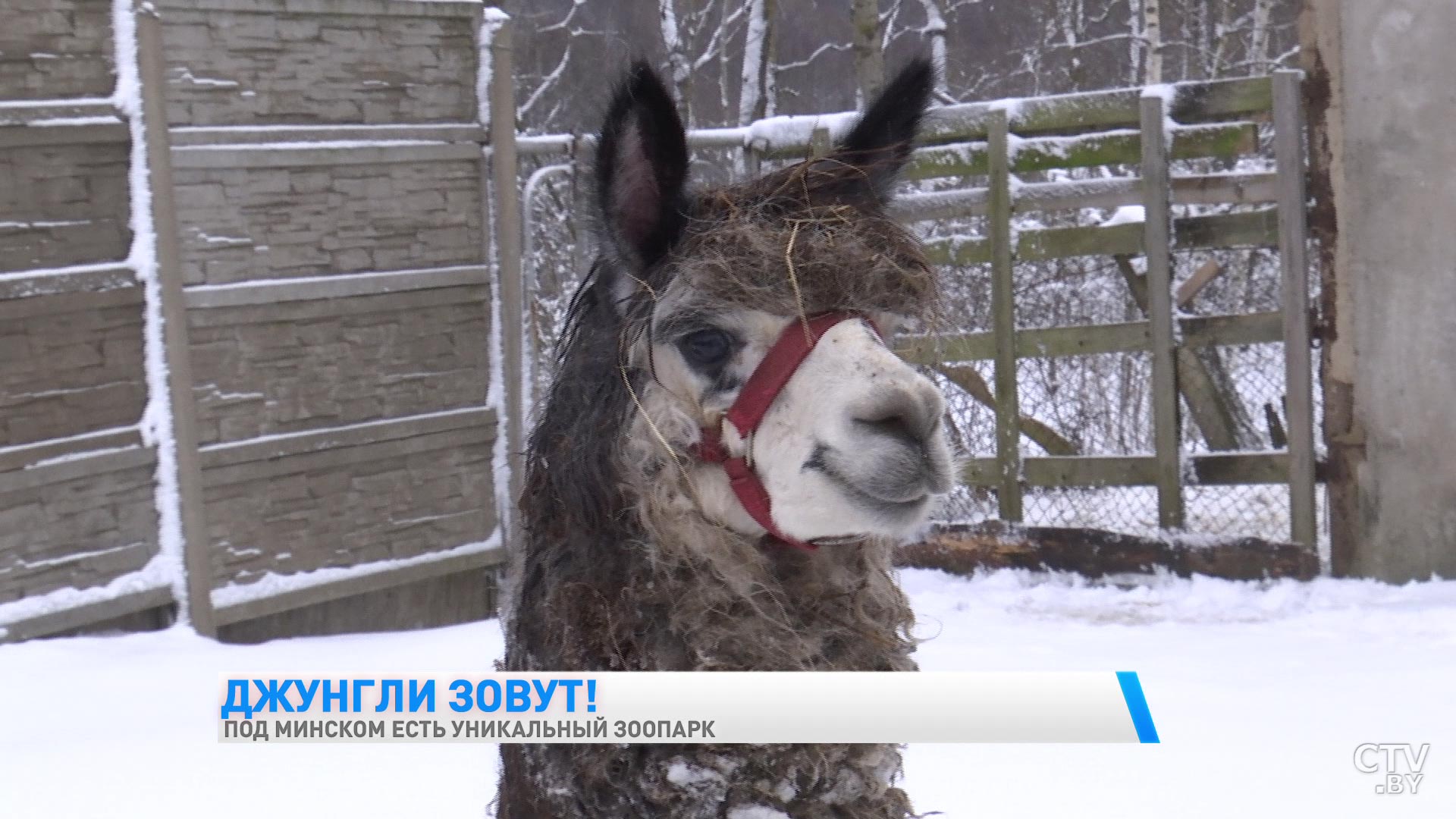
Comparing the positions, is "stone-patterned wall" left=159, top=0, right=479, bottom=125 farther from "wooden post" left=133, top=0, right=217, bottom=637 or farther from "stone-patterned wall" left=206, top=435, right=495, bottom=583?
"stone-patterned wall" left=206, top=435, right=495, bottom=583

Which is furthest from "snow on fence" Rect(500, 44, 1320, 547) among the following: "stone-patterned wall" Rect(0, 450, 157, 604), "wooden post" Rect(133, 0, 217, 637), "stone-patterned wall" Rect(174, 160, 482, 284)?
"stone-patterned wall" Rect(0, 450, 157, 604)

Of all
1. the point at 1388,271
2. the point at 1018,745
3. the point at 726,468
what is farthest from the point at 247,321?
the point at 1388,271

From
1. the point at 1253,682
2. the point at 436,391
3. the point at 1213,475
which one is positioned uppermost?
the point at 436,391

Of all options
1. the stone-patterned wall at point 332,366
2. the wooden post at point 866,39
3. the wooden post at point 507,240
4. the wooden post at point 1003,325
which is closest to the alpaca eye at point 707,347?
the stone-patterned wall at point 332,366

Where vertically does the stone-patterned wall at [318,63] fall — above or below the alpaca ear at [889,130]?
above

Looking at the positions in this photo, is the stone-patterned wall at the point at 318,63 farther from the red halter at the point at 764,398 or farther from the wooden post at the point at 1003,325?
the red halter at the point at 764,398

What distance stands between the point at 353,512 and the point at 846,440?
3.75 m

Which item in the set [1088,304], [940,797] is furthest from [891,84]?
[1088,304]

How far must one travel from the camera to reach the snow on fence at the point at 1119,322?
229 inches

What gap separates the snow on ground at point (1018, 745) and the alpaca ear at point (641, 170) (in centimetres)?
89

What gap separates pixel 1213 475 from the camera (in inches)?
237

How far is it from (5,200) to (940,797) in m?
3.38

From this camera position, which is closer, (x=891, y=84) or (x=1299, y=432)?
(x=891, y=84)

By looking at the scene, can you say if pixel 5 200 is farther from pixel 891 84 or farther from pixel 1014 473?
pixel 1014 473
